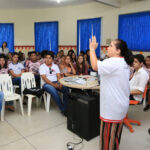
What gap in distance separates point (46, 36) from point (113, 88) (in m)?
6.68

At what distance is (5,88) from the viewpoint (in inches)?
134

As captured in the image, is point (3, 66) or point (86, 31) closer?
point (3, 66)

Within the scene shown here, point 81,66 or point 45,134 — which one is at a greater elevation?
point 81,66

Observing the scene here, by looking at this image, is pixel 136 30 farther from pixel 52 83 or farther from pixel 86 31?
pixel 52 83

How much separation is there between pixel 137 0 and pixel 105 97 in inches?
184

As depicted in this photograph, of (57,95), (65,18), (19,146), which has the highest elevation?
(65,18)

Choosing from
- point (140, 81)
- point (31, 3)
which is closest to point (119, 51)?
point (140, 81)

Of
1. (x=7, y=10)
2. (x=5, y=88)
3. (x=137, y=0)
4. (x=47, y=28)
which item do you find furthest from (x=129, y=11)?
(x=7, y=10)

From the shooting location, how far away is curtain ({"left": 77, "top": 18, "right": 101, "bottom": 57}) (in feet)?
21.2

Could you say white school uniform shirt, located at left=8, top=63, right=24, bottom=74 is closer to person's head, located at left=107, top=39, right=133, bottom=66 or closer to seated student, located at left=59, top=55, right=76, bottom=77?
seated student, located at left=59, top=55, right=76, bottom=77

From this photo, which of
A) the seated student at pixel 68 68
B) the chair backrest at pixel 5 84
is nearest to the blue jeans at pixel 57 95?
the chair backrest at pixel 5 84

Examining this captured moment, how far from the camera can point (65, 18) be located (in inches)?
285

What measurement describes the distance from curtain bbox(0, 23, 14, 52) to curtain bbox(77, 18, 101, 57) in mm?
3065

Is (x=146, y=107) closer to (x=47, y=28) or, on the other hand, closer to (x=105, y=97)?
(x=105, y=97)
